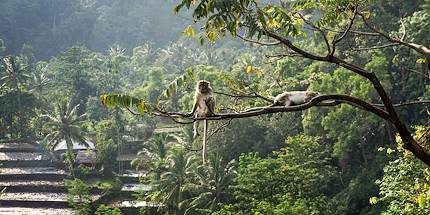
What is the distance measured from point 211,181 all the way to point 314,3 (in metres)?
16.1

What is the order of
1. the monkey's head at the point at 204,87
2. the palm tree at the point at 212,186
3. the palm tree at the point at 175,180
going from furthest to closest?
1. the palm tree at the point at 175,180
2. the palm tree at the point at 212,186
3. the monkey's head at the point at 204,87

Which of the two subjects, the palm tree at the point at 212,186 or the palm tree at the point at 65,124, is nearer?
the palm tree at the point at 212,186

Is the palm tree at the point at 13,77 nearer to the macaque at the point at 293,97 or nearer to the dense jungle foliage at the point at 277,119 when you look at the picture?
the dense jungle foliage at the point at 277,119

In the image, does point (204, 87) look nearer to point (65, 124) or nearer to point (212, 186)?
point (212, 186)

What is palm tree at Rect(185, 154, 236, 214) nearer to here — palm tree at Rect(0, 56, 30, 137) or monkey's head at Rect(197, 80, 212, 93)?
monkey's head at Rect(197, 80, 212, 93)

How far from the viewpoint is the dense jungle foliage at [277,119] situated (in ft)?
15.1

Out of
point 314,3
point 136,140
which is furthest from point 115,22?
point 314,3

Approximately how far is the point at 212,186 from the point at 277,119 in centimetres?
567

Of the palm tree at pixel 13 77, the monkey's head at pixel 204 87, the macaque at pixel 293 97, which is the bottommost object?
the macaque at pixel 293 97

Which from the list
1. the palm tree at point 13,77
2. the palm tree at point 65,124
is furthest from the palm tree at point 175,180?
the palm tree at point 13,77

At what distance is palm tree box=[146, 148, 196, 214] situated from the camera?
2152 cm

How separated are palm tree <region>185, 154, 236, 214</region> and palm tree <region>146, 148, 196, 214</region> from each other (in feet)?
2.32

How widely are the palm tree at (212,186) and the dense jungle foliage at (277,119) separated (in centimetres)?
5

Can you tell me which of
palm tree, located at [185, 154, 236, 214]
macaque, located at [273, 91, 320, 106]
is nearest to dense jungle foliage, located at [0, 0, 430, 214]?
palm tree, located at [185, 154, 236, 214]
